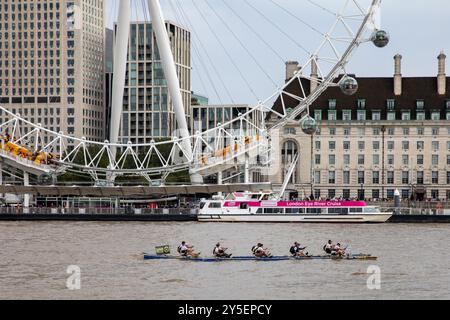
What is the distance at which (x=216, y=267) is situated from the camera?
6650 cm

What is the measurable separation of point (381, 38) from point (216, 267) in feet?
110

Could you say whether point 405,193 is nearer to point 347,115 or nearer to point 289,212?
point 347,115

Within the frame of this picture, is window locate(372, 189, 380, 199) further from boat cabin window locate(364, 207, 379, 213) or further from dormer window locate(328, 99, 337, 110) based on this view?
boat cabin window locate(364, 207, 379, 213)

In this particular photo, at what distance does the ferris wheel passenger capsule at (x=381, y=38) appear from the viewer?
92.6 meters

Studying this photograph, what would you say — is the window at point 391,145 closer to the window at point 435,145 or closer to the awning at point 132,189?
the window at point 435,145

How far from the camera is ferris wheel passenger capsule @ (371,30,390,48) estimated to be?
92562 mm

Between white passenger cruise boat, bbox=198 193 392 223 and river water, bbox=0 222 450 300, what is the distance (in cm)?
1257

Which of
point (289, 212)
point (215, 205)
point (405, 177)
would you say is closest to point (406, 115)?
point (405, 177)

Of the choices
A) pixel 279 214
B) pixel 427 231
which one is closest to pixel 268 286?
pixel 427 231

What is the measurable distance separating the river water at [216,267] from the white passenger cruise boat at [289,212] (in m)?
12.6

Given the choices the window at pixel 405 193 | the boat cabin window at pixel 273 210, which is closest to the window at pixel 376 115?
the window at pixel 405 193

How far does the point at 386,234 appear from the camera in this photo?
310ft
